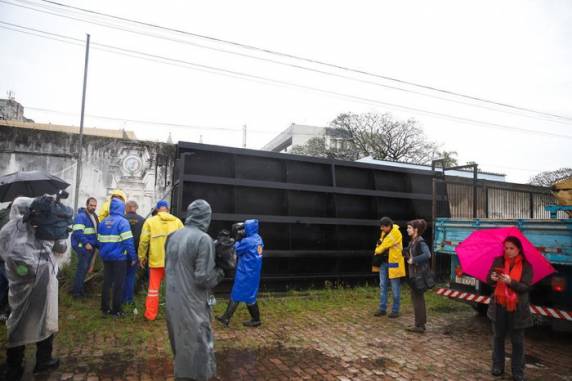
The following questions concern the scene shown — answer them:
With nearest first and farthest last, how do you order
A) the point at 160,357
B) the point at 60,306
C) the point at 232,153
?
the point at 160,357, the point at 60,306, the point at 232,153

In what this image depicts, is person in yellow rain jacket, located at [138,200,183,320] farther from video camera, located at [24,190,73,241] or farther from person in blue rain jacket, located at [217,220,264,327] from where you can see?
video camera, located at [24,190,73,241]

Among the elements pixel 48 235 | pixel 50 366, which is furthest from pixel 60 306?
pixel 48 235

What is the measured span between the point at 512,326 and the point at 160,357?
3.79m

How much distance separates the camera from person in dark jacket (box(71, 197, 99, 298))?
644cm

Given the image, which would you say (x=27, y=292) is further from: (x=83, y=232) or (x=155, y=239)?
(x=83, y=232)

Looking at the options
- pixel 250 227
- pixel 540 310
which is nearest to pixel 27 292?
pixel 250 227

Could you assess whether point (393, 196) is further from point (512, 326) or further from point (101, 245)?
point (101, 245)

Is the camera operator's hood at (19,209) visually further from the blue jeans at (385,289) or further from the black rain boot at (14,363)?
the blue jeans at (385,289)

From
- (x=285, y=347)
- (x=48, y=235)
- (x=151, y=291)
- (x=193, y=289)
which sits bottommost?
(x=285, y=347)

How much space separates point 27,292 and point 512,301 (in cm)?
477

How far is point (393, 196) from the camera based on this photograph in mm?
9156

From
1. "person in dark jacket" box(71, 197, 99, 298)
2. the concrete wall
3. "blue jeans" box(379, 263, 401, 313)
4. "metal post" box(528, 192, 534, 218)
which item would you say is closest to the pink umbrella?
"blue jeans" box(379, 263, 401, 313)

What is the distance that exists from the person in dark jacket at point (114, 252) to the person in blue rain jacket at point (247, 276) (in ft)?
5.23

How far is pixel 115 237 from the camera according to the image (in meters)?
5.68
